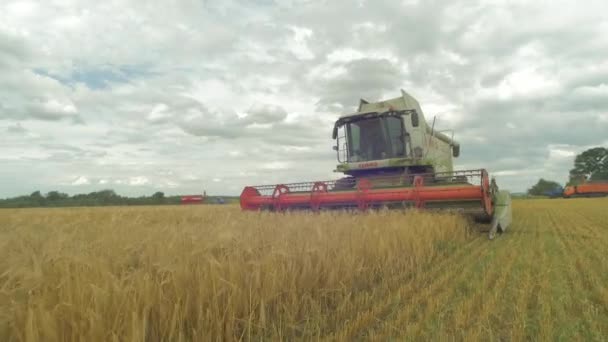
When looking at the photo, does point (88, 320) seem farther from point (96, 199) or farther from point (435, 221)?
point (96, 199)

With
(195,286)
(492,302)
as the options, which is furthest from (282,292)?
(492,302)

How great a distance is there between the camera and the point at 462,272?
3.39 metres

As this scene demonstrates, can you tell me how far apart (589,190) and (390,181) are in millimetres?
45516

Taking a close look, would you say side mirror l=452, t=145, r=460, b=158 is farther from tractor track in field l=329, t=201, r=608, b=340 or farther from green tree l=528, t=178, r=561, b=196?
green tree l=528, t=178, r=561, b=196

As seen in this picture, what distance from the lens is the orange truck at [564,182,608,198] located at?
3953 centimetres

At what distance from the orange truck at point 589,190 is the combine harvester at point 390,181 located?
42.3 m

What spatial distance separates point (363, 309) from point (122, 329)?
1.66 meters

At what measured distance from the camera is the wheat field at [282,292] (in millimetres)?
1397

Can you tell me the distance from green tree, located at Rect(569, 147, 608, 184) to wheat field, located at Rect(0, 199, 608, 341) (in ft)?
273

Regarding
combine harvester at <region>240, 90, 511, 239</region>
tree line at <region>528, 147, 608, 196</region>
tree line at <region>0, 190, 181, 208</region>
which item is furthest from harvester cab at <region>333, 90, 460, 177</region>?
tree line at <region>528, 147, 608, 196</region>

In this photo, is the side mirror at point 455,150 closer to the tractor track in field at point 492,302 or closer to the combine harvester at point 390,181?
the combine harvester at point 390,181

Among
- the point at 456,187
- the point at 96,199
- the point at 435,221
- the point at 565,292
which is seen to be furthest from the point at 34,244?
the point at 96,199

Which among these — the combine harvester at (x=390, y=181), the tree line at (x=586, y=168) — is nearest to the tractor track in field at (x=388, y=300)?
the combine harvester at (x=390, y=181)

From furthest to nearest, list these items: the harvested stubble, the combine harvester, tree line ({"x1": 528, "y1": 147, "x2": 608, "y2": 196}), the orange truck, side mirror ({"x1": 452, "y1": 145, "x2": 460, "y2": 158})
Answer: tree line ({"x1": 528, "y1": 147, "x2": 608, "y2": 196}), the orange truck, side mirror ({"x1": 452, "y1": 145, "x2": 460, "y2": 158}), the combine harvester, the harvested stubble
